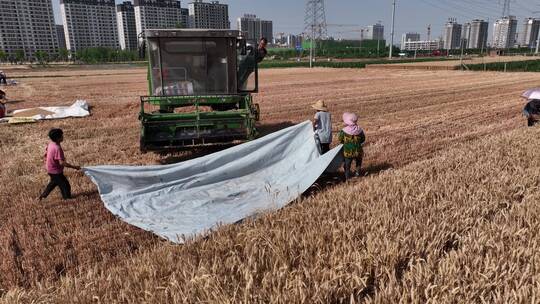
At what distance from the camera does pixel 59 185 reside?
5.76m

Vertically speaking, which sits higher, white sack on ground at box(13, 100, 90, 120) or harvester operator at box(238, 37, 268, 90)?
harvester operator at box(238, 37, 268, 90)

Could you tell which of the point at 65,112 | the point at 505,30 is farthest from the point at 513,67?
the point at 505,30

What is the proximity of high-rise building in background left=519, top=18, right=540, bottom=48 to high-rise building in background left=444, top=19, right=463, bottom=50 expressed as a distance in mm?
26447

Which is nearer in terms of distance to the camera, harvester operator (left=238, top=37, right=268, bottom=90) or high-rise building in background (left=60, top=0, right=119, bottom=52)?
harvester operator (left=238, top=37, right=268, bottom=90)

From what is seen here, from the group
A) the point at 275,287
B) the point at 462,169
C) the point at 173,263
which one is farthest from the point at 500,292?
the point at 462,169

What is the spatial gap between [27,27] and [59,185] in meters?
152

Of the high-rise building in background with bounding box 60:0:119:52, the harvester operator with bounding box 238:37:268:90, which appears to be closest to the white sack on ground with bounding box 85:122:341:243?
the harvester operator with bounding box 238:37:268:90

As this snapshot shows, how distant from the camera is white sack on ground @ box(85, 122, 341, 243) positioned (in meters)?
4.84

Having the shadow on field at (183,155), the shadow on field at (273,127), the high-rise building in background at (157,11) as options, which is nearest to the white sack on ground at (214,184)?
the shadow on field at (183,155)

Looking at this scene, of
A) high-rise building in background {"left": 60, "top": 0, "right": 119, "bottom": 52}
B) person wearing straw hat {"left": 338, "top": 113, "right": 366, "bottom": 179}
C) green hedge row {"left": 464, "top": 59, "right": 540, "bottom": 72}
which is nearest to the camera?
person wearing straw hat {"left": 338, "top": 113, "right": 366, "bottom": 179}

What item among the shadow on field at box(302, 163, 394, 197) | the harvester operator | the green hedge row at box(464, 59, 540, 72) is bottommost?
the shadow on field at box(302, 163, 394, 197)

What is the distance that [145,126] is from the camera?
775cm

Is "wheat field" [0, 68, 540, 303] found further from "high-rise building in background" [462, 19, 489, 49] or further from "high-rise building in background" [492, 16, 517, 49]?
"high-rise building in background" [492, 16, 517, 49]

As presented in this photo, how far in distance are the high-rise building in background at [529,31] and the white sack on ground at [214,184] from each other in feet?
610
